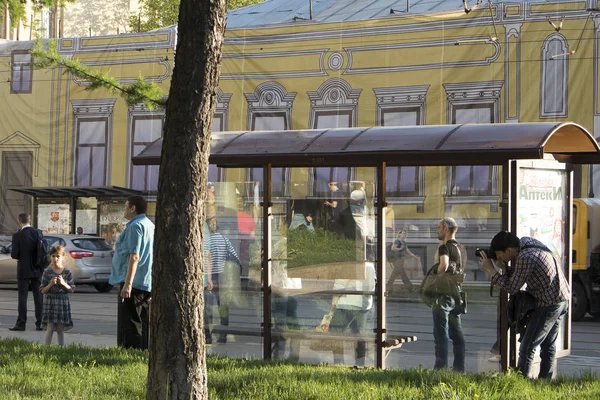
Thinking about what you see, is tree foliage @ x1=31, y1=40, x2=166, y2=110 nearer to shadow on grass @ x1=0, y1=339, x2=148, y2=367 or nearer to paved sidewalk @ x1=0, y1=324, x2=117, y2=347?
paved sidewalk @ x1=0, y1=324, x2=117, y2=347

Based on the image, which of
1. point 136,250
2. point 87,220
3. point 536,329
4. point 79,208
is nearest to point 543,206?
point 536,329

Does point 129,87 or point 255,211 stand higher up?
point 129,87

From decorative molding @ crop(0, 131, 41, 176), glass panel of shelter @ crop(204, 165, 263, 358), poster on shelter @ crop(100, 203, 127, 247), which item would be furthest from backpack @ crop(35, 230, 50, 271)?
decorative molding @ crop(0, 131, 41, 176)

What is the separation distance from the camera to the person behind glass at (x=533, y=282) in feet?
28.4

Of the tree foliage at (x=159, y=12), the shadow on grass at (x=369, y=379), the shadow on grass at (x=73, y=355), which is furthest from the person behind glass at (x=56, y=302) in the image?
the tree foliage at (x=159, y=12)

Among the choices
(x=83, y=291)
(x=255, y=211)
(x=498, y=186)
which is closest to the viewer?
(x=498, y=186)

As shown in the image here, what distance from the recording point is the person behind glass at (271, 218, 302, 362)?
10.5 metres

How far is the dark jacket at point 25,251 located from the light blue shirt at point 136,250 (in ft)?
16.1

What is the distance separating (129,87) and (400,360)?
5.63m

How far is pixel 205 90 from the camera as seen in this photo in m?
6.21

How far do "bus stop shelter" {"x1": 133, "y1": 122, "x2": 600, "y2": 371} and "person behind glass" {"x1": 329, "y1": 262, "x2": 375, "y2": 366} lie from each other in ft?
0.10

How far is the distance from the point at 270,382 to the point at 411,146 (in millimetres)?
2848

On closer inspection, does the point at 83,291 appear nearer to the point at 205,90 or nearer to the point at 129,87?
the point at 129,87

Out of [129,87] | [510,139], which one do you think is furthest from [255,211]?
[129,87]
